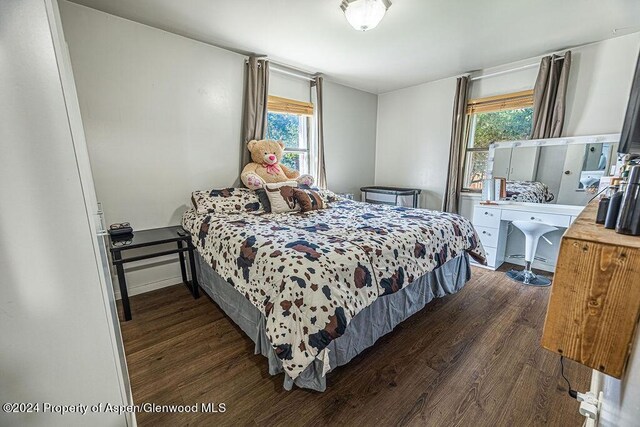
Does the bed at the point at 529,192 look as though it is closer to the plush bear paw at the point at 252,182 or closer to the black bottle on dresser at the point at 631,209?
the black bottle on dresser at the point at 631,209

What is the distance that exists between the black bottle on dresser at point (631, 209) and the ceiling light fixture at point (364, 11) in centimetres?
179

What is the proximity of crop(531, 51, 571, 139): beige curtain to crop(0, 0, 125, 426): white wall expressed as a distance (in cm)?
391

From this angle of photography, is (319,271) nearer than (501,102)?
Yes

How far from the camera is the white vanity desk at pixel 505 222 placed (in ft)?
9.02

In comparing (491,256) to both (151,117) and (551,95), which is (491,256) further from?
(151,117)

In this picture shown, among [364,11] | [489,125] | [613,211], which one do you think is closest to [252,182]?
[364,11]

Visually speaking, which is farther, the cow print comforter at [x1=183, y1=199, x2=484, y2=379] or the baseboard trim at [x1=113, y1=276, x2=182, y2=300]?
the baseboard trim at [x1=113, y1=276, x2=182, y2=300]

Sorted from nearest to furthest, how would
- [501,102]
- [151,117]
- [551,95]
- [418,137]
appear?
[151,117] → [551,95] → [501,102] → [418,137]

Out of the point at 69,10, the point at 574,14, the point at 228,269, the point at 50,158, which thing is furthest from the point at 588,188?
the point at 69,10

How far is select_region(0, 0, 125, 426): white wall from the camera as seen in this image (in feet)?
1.97

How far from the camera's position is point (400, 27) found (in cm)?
227

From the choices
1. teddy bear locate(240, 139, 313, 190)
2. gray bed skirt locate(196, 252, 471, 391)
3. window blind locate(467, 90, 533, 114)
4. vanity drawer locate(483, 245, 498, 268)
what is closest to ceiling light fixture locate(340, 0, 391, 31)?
teddy bear locate(240, 139, 313, 190)

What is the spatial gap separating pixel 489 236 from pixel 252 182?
9.41 feet

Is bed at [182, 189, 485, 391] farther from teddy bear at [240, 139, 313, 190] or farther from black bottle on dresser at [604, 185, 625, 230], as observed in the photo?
black bottle on dresser at [604, 185, 625, 230]
